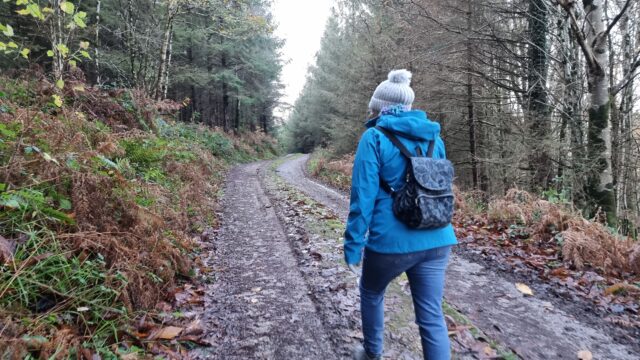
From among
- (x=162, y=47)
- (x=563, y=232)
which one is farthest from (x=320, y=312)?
(x=162, y=47)

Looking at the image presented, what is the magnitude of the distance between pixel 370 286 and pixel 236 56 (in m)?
26.1

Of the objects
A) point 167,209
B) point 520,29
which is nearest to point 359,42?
point 520,29

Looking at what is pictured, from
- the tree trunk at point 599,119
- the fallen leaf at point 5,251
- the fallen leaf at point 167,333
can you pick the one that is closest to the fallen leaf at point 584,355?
the fallen leaf at point 167,333

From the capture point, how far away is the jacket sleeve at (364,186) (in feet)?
7.52

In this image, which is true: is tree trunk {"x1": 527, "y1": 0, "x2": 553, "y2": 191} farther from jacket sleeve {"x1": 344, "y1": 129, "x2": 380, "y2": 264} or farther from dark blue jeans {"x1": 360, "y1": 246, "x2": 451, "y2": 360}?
jacket sleeve {"x1": 344, "y1": 129, "x2": 380, "y2": 264}

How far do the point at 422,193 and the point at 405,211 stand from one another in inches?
6.3

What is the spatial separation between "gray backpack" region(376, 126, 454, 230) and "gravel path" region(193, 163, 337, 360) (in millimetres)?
1585

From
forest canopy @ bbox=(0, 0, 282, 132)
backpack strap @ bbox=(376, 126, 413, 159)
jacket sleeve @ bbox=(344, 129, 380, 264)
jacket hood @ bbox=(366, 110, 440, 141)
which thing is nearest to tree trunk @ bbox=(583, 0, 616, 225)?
jacket hood @ bbox=(366, 110, 440, 141)

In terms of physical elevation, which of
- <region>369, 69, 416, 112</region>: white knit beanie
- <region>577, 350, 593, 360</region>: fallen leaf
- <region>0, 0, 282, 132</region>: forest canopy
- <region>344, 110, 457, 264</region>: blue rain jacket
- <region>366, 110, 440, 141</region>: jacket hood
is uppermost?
<region>0, 0, 282, 132</region>: forest canopy

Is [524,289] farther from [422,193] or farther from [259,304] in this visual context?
[259,304]

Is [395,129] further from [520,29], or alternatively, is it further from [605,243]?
[520,29]

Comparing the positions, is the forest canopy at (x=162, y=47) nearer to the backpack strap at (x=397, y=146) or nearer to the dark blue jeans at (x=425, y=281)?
the backpack strap at (x=397, y=146)

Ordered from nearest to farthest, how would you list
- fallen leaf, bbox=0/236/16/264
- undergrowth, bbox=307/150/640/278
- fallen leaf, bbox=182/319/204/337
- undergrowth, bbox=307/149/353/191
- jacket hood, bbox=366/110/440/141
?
jacket hood, bbox=366/110/440/141, fallen leaf, bbox=0/236/16/264, fallen leaf, bbox=182/319/204/337, undergrowth, bbox=307/150/640/278, undergrowth, bbox=307/149/353/191

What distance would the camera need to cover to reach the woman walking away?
7.36 ft
